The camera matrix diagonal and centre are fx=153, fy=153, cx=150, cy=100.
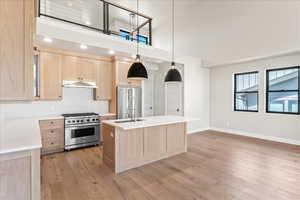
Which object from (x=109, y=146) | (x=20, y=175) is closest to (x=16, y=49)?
(x=20, y=175)

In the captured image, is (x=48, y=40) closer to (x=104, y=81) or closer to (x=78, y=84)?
(x=78, y=84)

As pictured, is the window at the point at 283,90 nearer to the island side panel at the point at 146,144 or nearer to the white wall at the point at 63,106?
the island side panel at the point at 146,144

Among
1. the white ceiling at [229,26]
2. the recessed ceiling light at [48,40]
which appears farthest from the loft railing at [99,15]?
the recessed ceiling light at [48,40]

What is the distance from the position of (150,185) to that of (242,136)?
4.49 metres

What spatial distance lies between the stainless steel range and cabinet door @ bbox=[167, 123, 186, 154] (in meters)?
2.07

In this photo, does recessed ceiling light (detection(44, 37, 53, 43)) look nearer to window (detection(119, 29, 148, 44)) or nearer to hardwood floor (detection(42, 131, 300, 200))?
window (detection(119, 29, 148, 44))

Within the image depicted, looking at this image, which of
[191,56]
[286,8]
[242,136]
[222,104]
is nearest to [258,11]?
[286,8]

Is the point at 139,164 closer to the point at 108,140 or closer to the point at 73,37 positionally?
the point at 108,140

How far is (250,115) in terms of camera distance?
546cm

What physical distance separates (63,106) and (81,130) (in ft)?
3.03

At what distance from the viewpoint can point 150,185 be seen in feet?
8.05

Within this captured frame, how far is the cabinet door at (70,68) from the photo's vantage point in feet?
13.2

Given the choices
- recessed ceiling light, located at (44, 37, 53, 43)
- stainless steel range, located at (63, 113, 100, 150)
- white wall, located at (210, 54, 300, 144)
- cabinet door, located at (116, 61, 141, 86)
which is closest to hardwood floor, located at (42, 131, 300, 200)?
stainless steel range, located at (63, 113, 100, 150)

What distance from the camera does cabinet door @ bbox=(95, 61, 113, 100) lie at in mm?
4590
